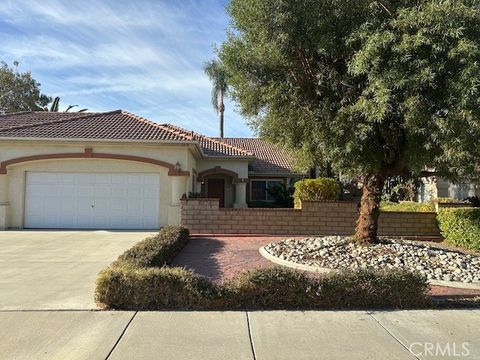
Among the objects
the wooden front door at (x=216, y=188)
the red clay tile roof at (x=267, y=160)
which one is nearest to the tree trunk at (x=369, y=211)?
the red clay tile roof at (x=267, y=160)

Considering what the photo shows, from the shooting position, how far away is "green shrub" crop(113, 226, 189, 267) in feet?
26.6

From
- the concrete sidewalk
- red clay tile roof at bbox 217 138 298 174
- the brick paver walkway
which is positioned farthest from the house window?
the concrete sidewalk

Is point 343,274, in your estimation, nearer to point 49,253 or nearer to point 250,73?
point 250,73

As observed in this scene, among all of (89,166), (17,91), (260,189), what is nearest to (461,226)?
(89,166)

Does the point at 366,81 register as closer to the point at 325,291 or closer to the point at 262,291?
the point at 325,291

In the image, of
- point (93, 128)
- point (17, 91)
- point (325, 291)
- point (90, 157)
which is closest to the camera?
point (325, 291)

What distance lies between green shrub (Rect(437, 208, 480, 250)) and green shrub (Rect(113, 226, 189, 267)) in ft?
26.9

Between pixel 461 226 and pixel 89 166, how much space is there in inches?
533

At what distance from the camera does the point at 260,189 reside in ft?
98.2

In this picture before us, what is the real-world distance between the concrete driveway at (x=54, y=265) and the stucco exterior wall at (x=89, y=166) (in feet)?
5.63

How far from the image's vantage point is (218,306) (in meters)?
6.54

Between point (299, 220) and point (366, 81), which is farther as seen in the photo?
point (299, 220)

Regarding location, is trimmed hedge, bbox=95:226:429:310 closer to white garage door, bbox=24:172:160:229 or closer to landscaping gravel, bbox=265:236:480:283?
landscaping gravel, bbox=265:236:480:283

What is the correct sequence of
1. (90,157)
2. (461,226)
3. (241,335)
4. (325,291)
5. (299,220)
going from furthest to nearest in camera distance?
(90,157)
(299,220)
(461,226)
(325,291)
(241,335)
